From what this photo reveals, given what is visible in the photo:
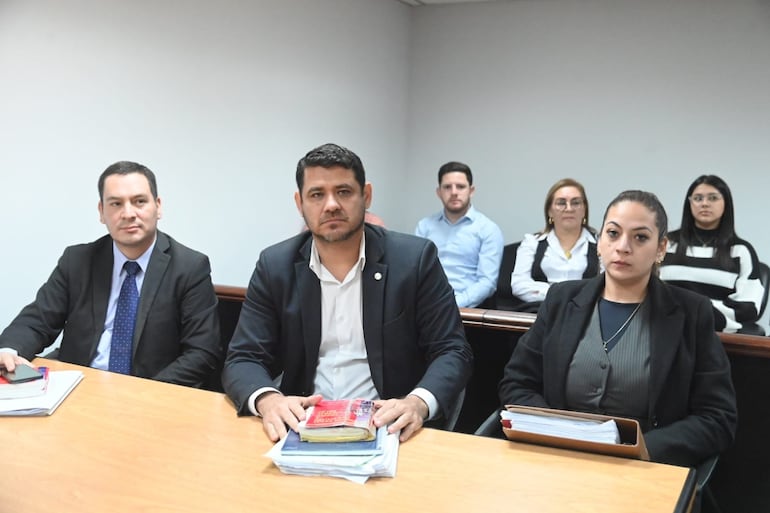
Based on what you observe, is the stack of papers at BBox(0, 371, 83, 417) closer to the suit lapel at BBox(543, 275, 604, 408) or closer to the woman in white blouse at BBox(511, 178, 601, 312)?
the suit lapel at BBox(543, 275, 604, 408)

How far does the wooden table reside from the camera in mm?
1338

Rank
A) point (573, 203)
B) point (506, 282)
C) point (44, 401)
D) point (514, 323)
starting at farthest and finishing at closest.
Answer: point (506, 282) < point (573, 203) < point (514, 323) < point (44, 401)

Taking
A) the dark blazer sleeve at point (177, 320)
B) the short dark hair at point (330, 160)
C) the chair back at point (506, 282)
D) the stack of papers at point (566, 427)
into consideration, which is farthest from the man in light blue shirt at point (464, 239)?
the stack of papers at point (566, 427)

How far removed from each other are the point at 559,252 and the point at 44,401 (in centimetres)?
298

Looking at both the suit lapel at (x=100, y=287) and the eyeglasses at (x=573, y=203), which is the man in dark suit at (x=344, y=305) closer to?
the suit lapel at (x=100, y=287)

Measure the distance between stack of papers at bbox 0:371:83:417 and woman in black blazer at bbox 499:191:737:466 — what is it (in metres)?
1.25

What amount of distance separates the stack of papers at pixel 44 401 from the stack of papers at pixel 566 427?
1.15 meters

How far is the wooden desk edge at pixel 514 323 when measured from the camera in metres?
2.07

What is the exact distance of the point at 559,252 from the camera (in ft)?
13.4

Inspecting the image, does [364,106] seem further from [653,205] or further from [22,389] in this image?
[22,389]

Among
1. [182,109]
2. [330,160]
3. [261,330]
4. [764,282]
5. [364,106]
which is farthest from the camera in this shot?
[364,106]

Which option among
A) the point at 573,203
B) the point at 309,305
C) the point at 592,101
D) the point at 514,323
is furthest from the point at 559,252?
the point at 309,305

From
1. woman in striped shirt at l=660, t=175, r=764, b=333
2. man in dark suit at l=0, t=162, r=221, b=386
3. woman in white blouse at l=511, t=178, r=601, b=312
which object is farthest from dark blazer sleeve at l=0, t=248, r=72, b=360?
woman in striped shirt at l=660, t=175, r=764, b=333

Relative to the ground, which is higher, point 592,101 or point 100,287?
point 592,101
